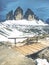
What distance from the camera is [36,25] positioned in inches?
167

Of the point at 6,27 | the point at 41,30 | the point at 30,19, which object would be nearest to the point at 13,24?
the point at 6,27

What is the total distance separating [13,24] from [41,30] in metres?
0.75

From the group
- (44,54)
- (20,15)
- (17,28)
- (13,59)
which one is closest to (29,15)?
(20,15)

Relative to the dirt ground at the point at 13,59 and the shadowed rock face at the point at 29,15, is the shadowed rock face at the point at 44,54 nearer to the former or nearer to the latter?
the dirt ground at the point at 13,59

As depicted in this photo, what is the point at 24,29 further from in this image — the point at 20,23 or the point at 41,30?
the point at 41,30

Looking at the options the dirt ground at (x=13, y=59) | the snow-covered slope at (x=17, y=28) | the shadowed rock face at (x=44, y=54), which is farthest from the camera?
the snow-covered slope at (x=17, y=28)

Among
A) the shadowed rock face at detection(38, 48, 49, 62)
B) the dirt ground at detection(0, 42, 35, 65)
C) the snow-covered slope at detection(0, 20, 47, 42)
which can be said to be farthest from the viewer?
the snow-covered slope at detection(0, 20, 47, 42)

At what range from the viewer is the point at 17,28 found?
4180 mm

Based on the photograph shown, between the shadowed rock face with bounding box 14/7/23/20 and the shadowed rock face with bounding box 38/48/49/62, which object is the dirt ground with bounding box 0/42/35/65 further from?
the shadowed rock face with bounding box 14/7/23/20

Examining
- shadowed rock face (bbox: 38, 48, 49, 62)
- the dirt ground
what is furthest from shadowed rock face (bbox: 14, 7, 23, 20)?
the dirt ground

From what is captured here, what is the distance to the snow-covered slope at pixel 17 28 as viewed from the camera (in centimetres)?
414


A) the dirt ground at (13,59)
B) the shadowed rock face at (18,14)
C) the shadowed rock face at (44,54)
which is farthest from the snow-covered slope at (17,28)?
the dirt ground at (13,59)

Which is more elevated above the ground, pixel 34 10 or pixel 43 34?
pixel 34 10

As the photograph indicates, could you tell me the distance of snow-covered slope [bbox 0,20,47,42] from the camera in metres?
4.14
